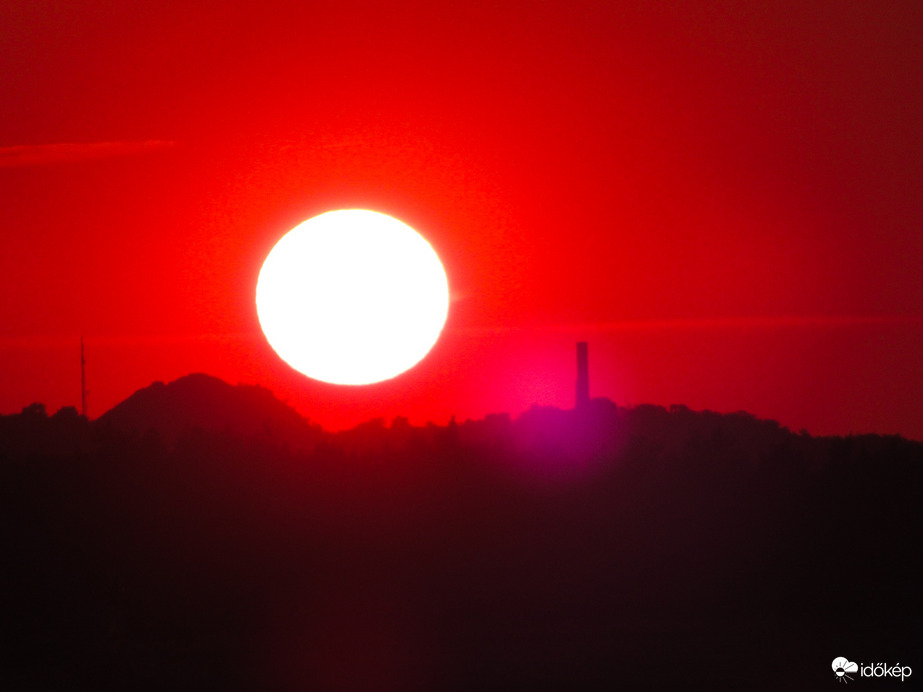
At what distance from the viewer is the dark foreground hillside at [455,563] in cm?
2191

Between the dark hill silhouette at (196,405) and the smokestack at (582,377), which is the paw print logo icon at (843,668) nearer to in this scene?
the smokestack at (582,377)

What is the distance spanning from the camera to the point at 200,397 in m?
65.7

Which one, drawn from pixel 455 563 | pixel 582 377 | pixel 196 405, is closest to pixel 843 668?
pixel 455 563

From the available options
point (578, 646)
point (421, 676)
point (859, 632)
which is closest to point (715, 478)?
point (859, 632)

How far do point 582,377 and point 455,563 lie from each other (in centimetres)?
953

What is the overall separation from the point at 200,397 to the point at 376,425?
2762 centimetres

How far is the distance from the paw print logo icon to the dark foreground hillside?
27 centimetres

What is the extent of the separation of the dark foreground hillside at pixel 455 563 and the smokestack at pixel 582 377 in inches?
73.5

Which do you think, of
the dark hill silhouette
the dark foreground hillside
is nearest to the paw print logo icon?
the dark foreground hillside

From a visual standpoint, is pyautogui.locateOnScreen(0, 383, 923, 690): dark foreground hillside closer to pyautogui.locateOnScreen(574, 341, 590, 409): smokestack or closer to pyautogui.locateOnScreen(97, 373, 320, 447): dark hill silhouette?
pyautogui.locateOnScreen(574, 341, 590, 409): smokestack

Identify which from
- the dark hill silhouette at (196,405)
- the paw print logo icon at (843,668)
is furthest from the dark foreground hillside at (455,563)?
the dark hill silhouette at (196,405)

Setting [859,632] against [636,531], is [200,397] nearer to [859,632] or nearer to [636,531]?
[636,531]

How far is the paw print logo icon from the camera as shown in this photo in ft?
64.6

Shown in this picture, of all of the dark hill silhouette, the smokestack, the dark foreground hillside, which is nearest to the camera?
the dark foreground hillside
